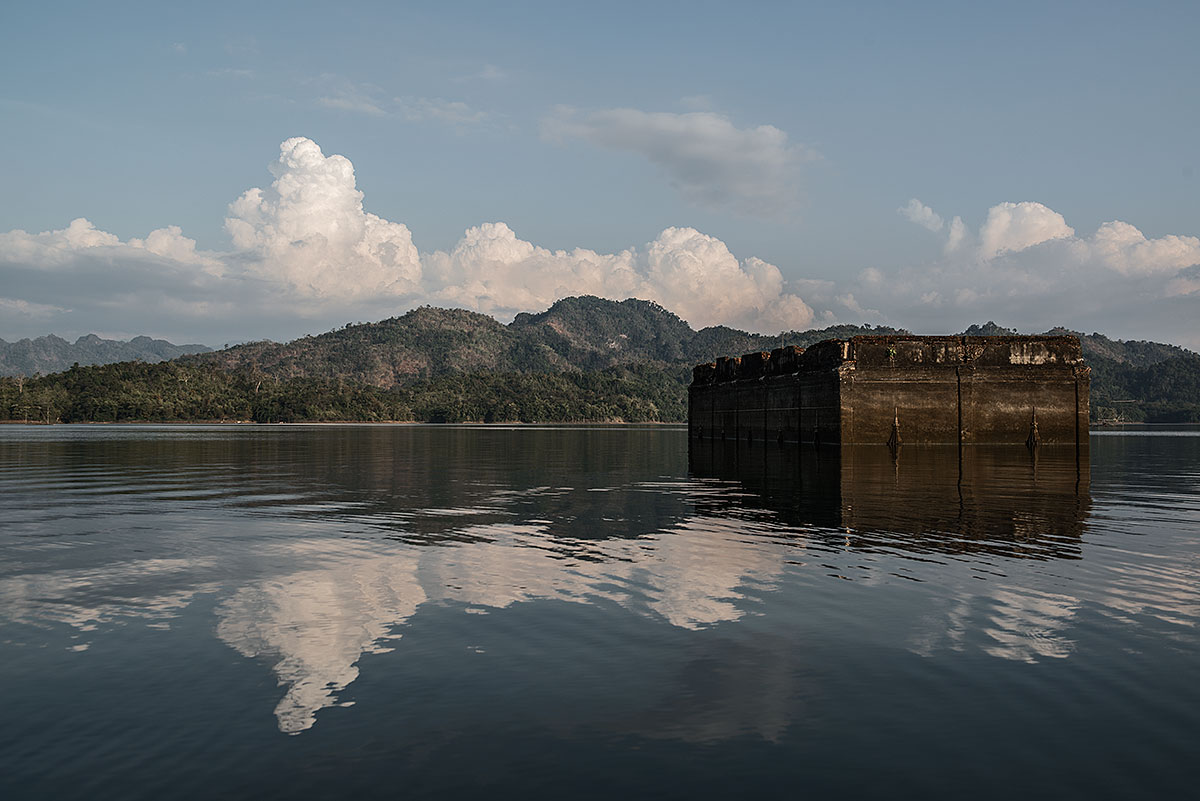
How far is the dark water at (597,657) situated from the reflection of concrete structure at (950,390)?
39426 millimetres

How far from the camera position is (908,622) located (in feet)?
41.8

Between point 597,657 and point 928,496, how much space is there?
24.7 m

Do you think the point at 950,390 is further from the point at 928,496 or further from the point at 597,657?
the point at 597,657

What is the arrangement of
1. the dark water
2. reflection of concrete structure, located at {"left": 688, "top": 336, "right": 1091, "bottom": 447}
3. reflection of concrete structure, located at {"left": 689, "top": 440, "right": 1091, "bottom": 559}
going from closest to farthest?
the dark water < reflection of concrete structure, located at {"left": 689, "top": 440, "right": 1091, "bottom": 559} < reflection of concrete structure, located at {"left": 688, "top": 336, "right": 1091, "bottom": 447}

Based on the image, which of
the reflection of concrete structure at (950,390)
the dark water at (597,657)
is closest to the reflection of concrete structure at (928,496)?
the dark water at (597,657)

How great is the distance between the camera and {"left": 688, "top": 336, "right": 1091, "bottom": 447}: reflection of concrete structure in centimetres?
6500

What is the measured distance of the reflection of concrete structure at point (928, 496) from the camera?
21.5 metres

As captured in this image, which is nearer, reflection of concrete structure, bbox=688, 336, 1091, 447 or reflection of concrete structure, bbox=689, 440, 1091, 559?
reflection of concrete structure, bbox=689, 440, 1091, 559

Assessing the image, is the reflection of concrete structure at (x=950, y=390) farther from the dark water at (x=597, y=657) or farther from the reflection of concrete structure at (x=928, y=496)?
the dark water at (x=597, y=657)

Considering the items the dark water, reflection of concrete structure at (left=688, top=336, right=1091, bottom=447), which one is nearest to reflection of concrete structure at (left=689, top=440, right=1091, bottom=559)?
the dark water

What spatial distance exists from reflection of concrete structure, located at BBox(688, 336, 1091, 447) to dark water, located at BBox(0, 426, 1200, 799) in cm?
3943

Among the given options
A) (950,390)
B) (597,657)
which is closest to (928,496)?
(597,657)

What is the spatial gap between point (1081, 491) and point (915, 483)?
20.6 feet

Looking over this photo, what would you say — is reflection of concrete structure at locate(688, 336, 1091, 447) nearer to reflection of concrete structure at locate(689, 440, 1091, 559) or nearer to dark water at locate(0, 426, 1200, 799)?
reflection of concrete structure at locate(689, 440, 1091, 559)
